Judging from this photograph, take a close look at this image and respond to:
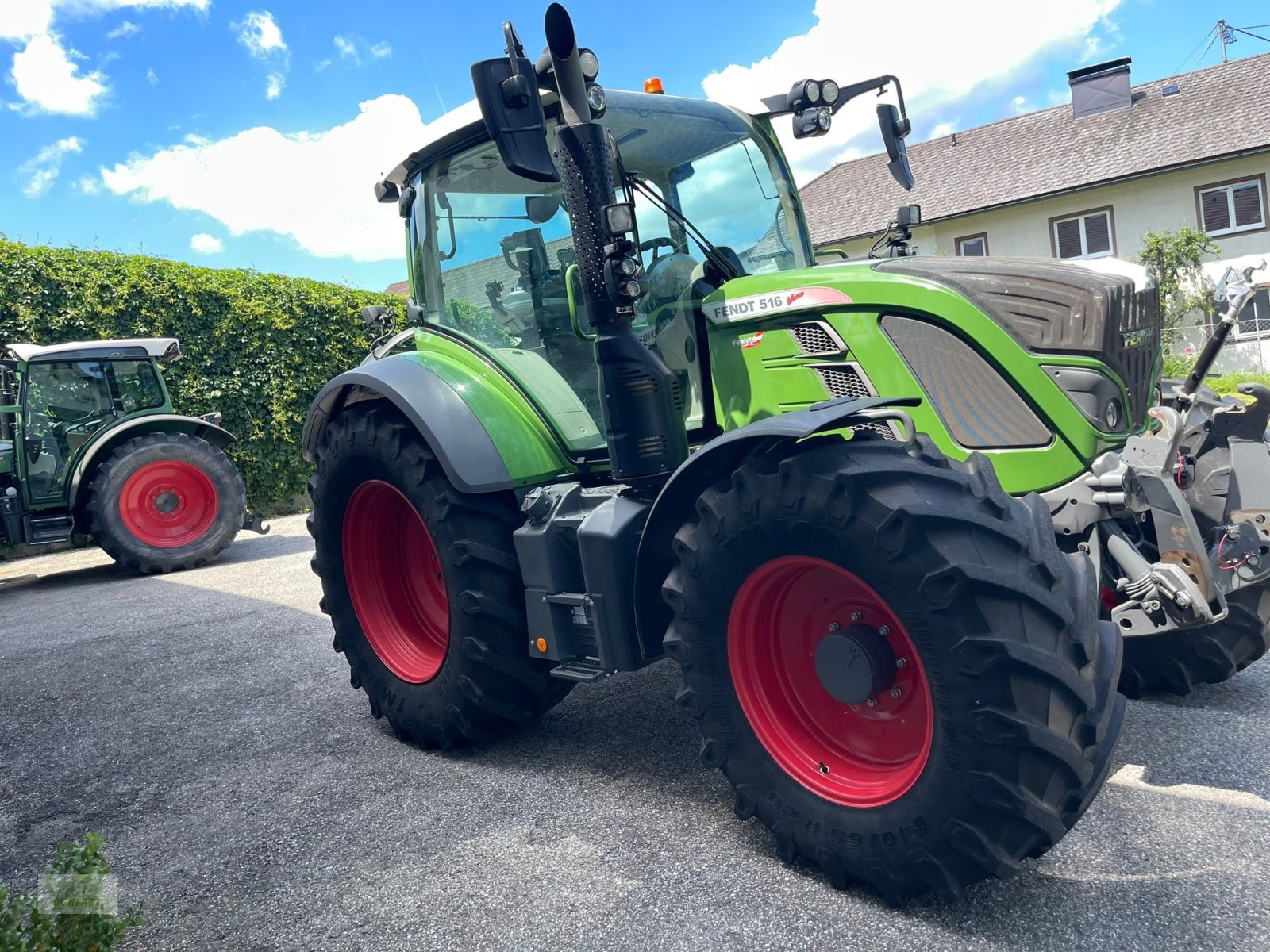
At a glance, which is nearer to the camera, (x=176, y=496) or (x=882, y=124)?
(x=882, y=124)

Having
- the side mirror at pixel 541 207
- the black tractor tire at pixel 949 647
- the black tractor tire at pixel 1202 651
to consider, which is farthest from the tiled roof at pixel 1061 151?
the black tractor tire at pixel 949 647

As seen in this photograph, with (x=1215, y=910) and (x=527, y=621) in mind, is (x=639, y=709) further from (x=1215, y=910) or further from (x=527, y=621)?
(x=1215, y=910)

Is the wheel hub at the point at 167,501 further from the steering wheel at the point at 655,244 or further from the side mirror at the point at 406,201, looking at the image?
the steering wheel at the point at 655,244

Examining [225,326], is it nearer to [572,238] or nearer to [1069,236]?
[572,238]

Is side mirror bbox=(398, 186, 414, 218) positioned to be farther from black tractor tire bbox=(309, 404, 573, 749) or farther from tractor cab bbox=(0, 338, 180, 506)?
tractor cab bbox=(0, 338, 180, 506)

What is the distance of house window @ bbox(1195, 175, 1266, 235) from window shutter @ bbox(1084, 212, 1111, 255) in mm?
1626

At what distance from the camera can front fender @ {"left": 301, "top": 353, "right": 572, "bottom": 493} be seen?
3299 mm

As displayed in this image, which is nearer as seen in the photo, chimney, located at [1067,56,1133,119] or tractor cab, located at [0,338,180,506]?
tractor cab, located at [0,338,180,506]

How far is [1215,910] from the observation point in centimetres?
212

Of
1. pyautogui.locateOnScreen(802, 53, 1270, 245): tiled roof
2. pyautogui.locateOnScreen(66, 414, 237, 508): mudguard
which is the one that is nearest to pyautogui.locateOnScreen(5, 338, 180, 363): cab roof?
pyautogui.locateOnScreen(66, 414, 237, 508): mudguard

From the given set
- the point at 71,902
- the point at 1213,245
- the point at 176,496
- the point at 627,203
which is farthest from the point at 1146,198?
the point at 71,902

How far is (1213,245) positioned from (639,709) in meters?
19.1

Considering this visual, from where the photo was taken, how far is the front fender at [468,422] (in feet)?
10.8

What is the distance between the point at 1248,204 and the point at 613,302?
1993cm
